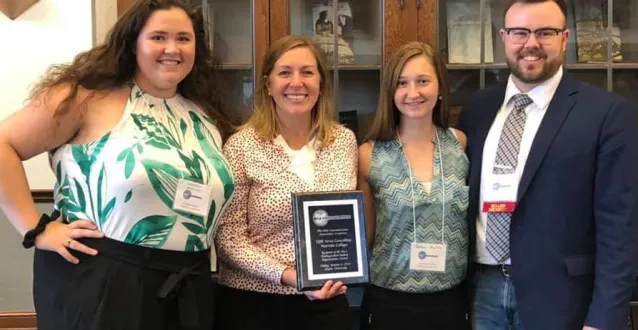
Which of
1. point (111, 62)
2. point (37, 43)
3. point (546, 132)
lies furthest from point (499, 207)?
point (37, 43)

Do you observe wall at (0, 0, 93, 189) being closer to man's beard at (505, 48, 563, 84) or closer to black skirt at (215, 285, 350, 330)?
black skirt at (215, 285, 350, 330)

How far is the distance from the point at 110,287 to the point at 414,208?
85 cm

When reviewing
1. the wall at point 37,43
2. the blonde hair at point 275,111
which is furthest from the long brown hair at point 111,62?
the wall at point 37,43

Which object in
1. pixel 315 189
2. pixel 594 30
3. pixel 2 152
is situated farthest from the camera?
pixel 594 30

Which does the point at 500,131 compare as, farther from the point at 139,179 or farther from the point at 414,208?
the point at 139,179

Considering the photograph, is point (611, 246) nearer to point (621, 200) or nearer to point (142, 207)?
point (621, 200)

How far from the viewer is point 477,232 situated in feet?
6.37

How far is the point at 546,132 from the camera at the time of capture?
1.82m

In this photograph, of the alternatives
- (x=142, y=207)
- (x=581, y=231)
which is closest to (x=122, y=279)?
(x=142, y=207)

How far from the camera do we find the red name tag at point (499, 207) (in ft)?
6.03

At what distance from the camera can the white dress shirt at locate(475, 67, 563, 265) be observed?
1.86 meters

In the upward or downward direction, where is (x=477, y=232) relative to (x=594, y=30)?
downward

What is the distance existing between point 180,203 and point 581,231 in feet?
3.55

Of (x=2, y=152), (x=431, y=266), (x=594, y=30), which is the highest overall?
Result: (x=594, y=30)
